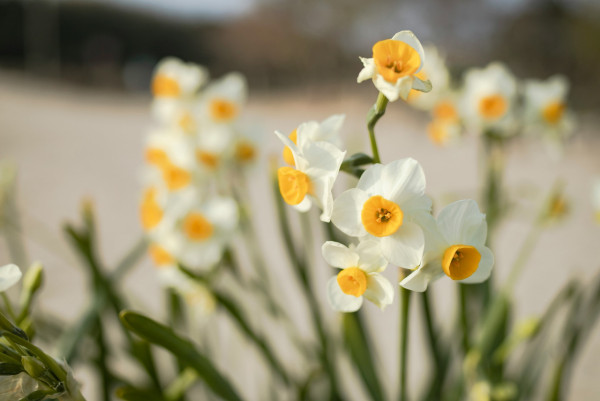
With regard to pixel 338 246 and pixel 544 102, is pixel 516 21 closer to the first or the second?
pixel 544 102

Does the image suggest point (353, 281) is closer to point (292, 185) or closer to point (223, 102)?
point (292, 185)

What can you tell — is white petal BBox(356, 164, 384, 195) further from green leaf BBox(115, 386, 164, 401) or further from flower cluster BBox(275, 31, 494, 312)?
green leaf BBox(115, 386, 164, 401)

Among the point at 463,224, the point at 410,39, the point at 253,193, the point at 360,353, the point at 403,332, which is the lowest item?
the point at 253,193

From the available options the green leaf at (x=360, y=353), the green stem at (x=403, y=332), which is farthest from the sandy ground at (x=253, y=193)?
the green stem at (x=403, y=332)

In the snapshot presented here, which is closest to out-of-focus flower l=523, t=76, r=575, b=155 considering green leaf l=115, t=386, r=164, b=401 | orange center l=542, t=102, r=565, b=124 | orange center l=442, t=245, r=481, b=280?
orange center l=542, t=102, r=565, b=124

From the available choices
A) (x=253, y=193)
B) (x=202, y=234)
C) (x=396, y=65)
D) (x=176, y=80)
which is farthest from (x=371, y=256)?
(x=253, y=193)

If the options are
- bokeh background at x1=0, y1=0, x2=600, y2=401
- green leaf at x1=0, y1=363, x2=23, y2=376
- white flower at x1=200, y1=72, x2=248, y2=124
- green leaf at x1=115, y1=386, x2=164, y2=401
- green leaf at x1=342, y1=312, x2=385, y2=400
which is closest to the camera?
green leaf at x1=0, y1=363, x2=23, y2=376

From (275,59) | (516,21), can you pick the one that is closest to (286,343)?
(516,21)

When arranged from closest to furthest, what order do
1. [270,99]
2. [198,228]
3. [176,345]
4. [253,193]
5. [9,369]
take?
[9,369] → [176,345] → [198,228] → [253,193] → [270,99]
